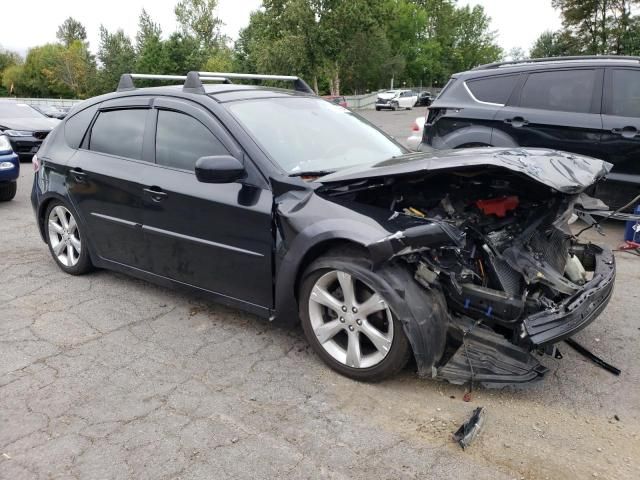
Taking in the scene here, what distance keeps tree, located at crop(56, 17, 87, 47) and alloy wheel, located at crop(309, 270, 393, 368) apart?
107872mm

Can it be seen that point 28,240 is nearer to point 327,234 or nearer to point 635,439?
point 327,234

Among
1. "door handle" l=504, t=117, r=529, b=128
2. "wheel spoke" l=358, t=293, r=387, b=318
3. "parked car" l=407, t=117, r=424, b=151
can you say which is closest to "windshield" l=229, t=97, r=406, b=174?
"wheel spoke" l=358, t=293, r=387, b=318

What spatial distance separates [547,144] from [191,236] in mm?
4360

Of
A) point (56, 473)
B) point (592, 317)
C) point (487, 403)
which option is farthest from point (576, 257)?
point (56, 473)

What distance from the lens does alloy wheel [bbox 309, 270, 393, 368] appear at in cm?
295

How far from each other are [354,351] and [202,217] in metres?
1.32

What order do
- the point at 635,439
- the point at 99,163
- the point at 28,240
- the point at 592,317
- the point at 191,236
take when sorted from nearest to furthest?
the point at 635,439
the point at 592,317
the point at 191,236
the point at 99,163
the point at 28,240

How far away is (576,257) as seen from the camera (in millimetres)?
3713

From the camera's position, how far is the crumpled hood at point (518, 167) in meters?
2.78

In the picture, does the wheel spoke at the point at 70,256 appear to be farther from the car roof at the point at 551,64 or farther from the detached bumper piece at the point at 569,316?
the car roof at the point at 551,64

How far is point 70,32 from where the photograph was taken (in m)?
96.9

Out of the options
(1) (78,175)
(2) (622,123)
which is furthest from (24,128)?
(2) (622,123)

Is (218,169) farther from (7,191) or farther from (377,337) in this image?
(7,191)

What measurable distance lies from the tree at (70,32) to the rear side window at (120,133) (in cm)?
10567
